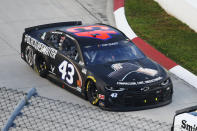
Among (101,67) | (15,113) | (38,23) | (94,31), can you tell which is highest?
(15,113)

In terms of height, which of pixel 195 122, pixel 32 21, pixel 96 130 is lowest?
pixel 32 21

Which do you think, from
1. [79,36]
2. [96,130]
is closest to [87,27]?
[79,36]

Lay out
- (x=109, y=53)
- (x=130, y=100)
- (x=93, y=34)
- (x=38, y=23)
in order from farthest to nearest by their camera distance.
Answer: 1. (x=38, y=23)
2. (x=93, y=34)
3. (x=109, y=53)
4. (x=130, y=100)

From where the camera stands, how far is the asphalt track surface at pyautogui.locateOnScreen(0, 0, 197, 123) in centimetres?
1095

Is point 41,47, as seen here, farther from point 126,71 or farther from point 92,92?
point 126,71

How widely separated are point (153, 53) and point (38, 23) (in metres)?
4.44

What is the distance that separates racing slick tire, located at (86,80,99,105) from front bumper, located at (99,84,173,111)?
0.25 metres

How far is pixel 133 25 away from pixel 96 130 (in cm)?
780

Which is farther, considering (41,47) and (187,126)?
(41,47)

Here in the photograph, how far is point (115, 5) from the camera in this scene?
18.0 meters

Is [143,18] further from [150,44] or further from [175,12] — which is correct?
[150,44]

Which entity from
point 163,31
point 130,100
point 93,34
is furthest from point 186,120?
point 163,31

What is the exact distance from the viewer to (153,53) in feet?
45.0

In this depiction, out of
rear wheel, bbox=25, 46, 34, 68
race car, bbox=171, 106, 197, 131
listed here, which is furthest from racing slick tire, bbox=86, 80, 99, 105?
race car, bbox=171, 106, 197, 131
